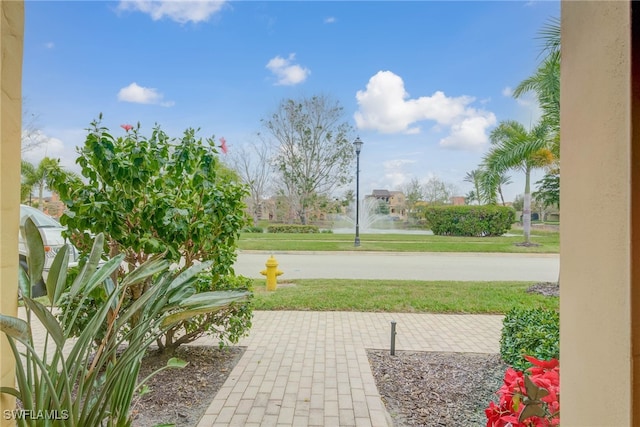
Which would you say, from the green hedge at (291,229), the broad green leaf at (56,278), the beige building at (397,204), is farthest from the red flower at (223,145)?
the beige building at (397,204)

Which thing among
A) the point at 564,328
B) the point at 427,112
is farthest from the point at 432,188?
the point at 564,328

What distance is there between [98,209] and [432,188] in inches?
1116

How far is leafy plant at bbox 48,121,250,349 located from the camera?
2.54 m

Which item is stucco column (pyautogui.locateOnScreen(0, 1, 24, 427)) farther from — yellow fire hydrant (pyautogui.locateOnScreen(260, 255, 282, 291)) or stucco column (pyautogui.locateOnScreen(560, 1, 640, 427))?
yellow fire hydrant (pyautogui.locateOnScreen(260, 255, 282, 291))

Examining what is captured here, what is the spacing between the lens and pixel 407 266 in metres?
10.1

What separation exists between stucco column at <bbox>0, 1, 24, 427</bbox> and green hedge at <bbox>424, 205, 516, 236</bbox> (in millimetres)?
20447

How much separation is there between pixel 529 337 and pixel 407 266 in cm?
764

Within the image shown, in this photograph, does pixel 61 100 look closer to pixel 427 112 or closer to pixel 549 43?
pixel 549 43

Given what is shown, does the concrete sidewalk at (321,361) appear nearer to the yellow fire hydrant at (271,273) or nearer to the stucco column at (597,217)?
the yellow fire hydrant at (271,273)

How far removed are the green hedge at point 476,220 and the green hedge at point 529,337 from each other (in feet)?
57.2

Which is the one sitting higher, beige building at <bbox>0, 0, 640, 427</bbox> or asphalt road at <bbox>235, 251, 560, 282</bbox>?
beige building at <bbox>0, 0, 640, 427</bbox>

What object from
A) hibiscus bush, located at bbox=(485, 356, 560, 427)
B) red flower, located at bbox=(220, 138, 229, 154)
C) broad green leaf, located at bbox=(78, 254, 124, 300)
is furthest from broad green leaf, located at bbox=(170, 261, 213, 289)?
hibiscus bush, located at bbox=(485, 356, 560, 427)

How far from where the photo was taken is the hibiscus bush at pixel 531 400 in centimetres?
122

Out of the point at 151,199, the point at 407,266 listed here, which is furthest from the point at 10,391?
the point at 407,266
